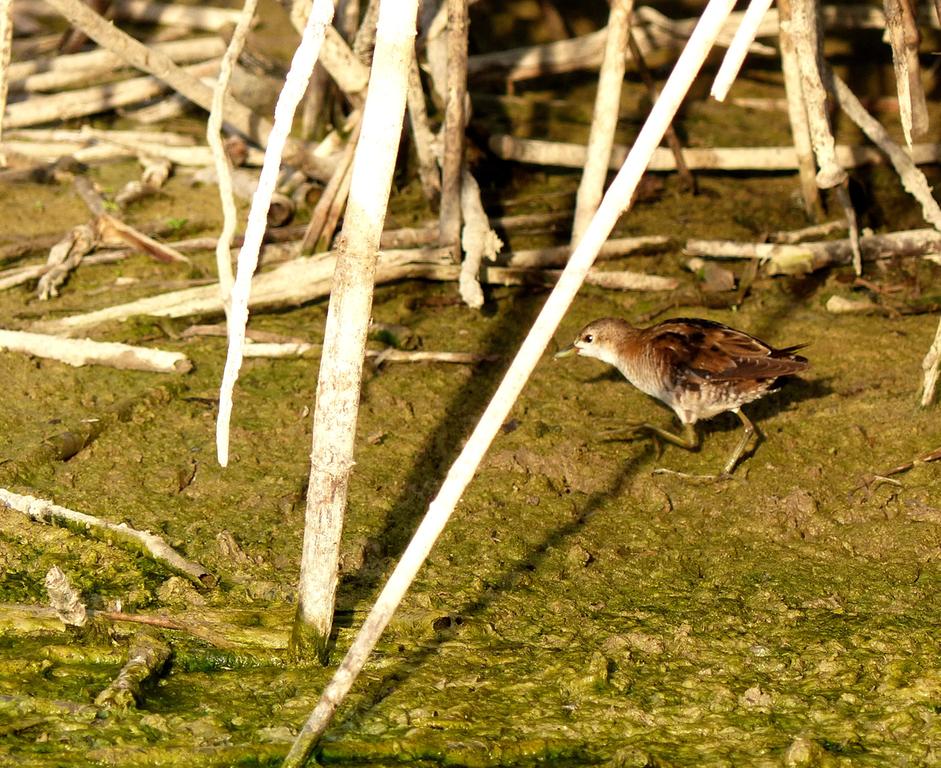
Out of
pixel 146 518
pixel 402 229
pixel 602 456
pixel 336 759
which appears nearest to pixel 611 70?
pixel 402 229

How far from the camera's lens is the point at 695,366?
18.7 ft

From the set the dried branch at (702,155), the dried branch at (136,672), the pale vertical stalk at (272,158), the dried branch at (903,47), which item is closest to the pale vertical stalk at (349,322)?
the pale vertical stalk at (272,158)

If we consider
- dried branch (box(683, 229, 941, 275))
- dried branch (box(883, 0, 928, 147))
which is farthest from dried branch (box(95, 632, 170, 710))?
dried branch (box(683, 229, 941, 275))

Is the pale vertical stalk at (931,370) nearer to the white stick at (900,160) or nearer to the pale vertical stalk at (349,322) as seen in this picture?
the white stick at (900,160)

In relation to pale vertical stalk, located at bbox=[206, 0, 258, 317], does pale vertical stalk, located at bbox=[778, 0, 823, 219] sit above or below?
above

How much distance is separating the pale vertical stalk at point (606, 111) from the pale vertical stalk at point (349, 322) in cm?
302

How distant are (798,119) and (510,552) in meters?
A: 3.55

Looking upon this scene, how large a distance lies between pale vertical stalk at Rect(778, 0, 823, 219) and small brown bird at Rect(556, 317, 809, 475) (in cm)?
178

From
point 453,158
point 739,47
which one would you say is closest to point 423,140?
point 453,158

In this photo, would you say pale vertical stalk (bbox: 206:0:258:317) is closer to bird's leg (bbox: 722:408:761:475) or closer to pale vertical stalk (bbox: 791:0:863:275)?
bird's leg (bbox: 722:408:761:475)

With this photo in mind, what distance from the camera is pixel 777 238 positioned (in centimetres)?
732

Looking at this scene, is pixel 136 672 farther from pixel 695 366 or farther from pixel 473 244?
pixel 473 244

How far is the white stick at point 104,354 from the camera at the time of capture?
601cm

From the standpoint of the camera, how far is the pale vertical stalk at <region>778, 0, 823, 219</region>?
691 cm
